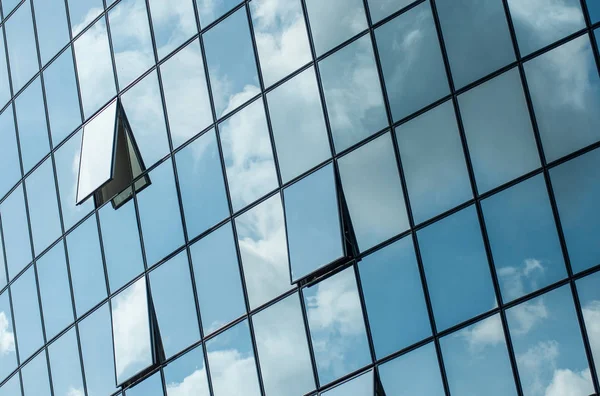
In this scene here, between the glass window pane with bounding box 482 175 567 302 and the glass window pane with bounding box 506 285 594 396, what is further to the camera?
the glass window pane with bounding box 482 175 567 302

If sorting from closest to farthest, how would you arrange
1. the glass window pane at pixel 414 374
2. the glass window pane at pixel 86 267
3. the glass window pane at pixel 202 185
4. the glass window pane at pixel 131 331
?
the glass window pane at pixel 414 374
the glass window pane at pixel 202 185
the glass window pane at pixel 131 331
the glass window pane at pixel 86 267

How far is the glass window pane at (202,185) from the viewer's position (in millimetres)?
29312

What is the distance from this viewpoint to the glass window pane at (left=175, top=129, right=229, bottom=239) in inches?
1154

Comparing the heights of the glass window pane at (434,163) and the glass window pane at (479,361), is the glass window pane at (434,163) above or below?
above

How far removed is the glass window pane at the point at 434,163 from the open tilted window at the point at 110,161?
793 centimetres

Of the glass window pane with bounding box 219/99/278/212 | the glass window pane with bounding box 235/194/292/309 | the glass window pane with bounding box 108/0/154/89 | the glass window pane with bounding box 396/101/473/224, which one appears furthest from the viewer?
the glass window pane with bounding box 108/0/154/89

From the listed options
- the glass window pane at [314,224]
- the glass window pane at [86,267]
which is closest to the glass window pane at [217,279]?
the glass window pane at [314,224]

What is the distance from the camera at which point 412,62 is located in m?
26.3

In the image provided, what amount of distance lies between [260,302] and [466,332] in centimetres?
541

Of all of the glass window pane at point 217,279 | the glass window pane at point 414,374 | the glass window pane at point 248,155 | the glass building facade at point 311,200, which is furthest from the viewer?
the glass window pane at point 217,279

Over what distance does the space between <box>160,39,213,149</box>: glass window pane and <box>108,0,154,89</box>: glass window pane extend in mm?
956

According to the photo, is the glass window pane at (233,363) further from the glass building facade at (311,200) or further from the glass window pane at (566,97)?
the glass window pane at (566,97)

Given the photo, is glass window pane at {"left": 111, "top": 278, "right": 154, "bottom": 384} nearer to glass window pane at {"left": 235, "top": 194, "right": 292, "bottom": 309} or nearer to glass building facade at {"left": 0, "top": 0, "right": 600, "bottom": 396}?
glass building facade at {"left": 0, "top": 0, "right": 600, "bottom": 396}

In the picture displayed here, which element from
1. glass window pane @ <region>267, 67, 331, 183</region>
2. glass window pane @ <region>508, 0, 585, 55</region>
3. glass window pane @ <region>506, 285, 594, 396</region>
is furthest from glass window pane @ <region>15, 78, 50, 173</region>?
glass window pane @ <region>506, 285, 594, 396</region>
